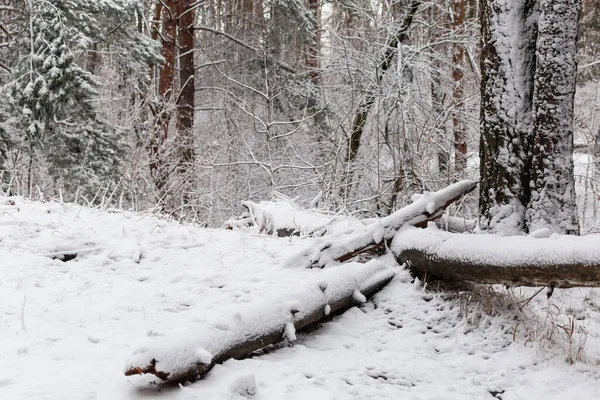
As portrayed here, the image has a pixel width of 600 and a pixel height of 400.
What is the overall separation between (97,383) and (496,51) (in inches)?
160

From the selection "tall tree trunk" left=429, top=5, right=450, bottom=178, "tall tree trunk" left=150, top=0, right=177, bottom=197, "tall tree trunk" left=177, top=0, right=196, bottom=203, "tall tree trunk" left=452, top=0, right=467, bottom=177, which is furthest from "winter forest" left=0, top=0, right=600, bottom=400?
"tall tree trunk" left=177, top=0, right=196, bottom=203

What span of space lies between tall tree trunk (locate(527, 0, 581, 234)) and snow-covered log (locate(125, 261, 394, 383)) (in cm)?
149

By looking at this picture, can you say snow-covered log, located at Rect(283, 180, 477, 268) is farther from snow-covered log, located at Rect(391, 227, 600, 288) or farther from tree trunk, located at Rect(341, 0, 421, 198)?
tree trunk, located at Rect(341, 0, 421, 198)

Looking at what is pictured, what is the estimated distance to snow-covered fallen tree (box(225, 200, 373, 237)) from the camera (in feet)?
21.3

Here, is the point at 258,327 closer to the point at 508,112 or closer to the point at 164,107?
the point at 508,112

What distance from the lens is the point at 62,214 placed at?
20.2 ft

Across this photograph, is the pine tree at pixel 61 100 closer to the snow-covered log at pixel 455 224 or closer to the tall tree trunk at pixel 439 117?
the tall tree trunk at pixel 439 117

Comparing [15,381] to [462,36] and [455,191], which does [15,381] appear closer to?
[455,191]

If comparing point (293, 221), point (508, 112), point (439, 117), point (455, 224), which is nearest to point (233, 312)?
point (508, 112)

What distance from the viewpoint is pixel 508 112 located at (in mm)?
4406

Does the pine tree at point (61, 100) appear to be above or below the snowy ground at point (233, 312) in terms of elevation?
above

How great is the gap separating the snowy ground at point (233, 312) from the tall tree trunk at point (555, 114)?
792 mm

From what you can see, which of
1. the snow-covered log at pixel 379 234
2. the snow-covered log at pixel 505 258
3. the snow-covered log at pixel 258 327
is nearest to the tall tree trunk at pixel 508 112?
the snow-covered log at pixel 379 234

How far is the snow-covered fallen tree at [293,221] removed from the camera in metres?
6.48
